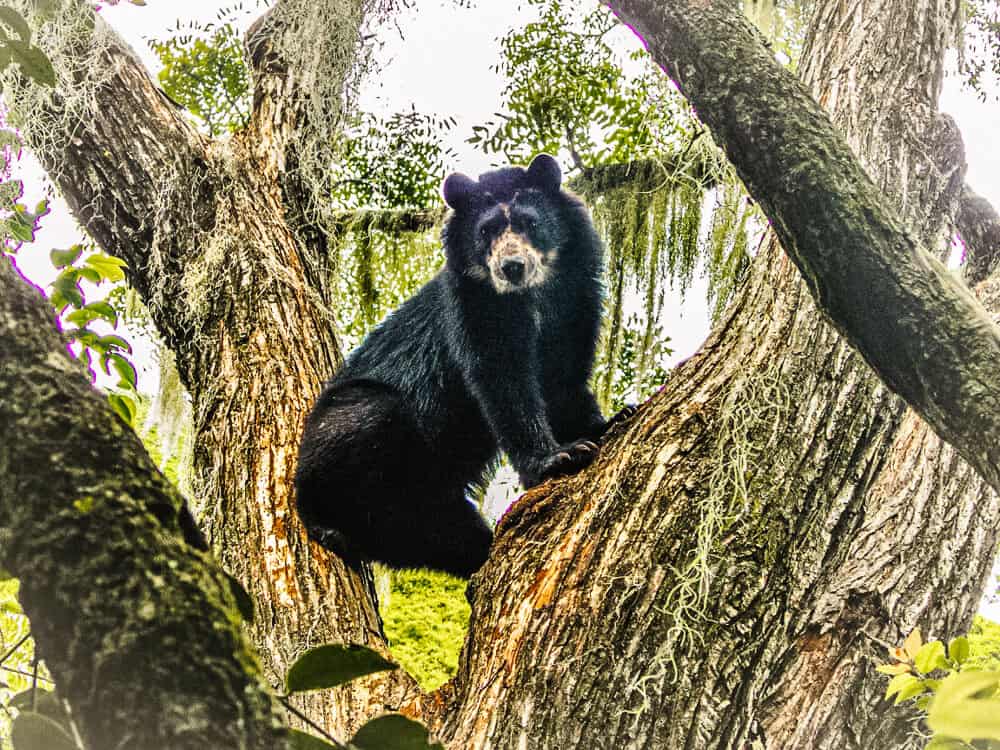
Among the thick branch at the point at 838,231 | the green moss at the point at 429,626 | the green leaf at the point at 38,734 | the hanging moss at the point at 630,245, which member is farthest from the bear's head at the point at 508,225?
the green leaf at the point at 38,734

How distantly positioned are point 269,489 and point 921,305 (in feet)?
8.38

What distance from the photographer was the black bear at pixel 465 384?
396 cm

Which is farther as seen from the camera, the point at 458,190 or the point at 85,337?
the point at 458,190

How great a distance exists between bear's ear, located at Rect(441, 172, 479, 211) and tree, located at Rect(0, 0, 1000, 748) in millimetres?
1524

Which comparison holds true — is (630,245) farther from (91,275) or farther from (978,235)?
(91,275)

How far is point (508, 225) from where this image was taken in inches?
182

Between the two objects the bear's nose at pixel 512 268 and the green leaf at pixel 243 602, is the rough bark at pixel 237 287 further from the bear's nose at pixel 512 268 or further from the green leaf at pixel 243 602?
the green leaf at pixel 243 602

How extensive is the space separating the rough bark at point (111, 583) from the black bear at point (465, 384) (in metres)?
2.69

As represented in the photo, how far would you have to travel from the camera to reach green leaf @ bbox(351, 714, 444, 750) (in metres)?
1.18

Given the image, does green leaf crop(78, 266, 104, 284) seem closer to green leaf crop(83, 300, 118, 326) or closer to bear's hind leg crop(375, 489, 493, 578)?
green leaf crop(83, 300, 118, 326)

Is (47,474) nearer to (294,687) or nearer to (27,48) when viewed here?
(294,687)

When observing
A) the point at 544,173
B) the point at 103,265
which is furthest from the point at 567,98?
the point at 103,265

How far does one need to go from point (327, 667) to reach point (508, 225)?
11.8 ft

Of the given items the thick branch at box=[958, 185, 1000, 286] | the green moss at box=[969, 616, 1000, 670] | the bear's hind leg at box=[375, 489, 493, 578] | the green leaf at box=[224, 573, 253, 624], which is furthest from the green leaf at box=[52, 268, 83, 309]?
the green moss at box=[969, 616, 1000, 670]
